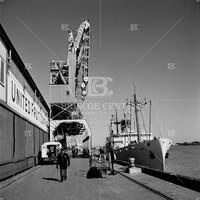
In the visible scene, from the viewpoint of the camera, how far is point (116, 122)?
69.3m

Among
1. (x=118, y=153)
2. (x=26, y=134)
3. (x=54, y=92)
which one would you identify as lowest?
(x=118, y=153)

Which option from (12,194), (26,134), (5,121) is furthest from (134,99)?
(12,194)

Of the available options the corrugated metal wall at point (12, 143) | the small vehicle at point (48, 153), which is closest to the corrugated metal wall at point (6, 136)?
the corrugated metal wall at point (12, 143)

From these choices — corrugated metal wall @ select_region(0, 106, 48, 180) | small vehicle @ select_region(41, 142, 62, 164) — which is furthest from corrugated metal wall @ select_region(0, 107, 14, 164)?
small vehicle @ select_region(41, 142, 62, 164)

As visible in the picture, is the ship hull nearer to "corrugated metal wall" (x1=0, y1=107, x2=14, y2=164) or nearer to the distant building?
the distant building

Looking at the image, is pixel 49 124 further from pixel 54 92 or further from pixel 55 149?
pixel 55 149

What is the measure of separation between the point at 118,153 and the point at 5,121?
36743 millimetres

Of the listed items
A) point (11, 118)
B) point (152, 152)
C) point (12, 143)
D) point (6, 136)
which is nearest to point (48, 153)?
point (152, 152)

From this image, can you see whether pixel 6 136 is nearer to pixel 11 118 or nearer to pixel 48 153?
pixel 11 118

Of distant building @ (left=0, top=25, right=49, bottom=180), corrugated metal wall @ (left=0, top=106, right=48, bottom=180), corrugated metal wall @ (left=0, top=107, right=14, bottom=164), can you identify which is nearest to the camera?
corrugated metal wall @ (left=0, top=107, right=14, bottom=164)

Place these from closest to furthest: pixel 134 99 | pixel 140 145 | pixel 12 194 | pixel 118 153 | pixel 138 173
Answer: pixel 12 194, pixel 138 173, pixel 140 145, pixel 134 99, pixel 118 153

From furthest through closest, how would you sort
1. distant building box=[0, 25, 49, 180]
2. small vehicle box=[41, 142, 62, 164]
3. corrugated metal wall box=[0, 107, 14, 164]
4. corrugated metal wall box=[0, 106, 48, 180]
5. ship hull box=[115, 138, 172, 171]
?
1. small vehicle box=[41, 142, 62, 164]
2. ship hull box=[115, 138, 172, 171]
3. distant building box=[0, 25, 49, 180]
4. corrugated metal wall box=[0, 106, 48, 180]
5. corrugated metal wall box=[0, 107, 14, 164]

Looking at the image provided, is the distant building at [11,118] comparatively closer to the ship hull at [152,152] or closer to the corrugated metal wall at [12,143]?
the corrugated metal wall at [12,143]

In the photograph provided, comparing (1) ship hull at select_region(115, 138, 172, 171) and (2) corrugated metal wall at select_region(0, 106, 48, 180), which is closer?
(2) corrugated metal wall at select_region(0, 106, 48, 180)
